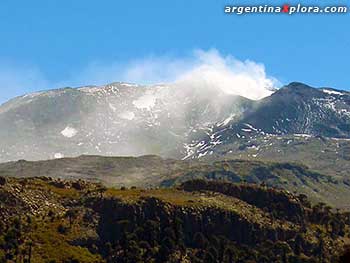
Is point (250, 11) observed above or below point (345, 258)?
above

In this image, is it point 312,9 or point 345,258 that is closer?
point 345,258

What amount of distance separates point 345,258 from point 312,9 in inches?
4759

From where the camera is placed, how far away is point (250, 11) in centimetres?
13212

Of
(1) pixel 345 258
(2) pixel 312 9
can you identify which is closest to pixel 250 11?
(2) pixel 312 9

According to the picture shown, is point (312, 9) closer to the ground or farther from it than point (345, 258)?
farther from it

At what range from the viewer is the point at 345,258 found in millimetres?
19625

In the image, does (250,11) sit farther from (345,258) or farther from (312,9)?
(345,258)

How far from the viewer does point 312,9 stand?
134 m

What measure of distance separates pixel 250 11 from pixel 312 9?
45.7ft

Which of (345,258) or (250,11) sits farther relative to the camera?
(250,11)

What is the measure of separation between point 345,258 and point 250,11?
117m
